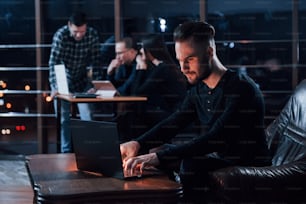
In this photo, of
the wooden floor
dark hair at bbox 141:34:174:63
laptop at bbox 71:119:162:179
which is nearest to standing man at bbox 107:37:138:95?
dark hair at bbox 141:34:174:63

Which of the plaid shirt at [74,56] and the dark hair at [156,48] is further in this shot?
the plaid shirt at [74,56]

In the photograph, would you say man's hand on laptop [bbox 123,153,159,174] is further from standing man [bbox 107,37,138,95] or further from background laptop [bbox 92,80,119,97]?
standing man [bbox 107,37,138,95]

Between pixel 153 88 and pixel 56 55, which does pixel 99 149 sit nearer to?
pixel 153 88

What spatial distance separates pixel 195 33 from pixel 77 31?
86.2 inches

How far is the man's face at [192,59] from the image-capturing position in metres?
1.69

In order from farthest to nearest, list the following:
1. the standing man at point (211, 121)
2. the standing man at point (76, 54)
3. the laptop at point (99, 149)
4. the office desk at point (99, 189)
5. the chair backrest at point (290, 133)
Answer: the standing man at point (76, 54) → the chair backrest at point (290, 133) → the standing man at point (211, 121) → the laptop at point (99, 149) → the office desk at point (99, 189)

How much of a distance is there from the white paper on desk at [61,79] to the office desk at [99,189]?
2.00m

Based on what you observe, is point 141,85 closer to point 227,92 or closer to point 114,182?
point 227,92

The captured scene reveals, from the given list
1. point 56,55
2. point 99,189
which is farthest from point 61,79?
point 99,189

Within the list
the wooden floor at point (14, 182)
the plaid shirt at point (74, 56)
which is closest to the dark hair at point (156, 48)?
the plaid shirt at point (74, 56)

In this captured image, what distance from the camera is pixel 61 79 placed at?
361cm

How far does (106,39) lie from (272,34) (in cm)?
119

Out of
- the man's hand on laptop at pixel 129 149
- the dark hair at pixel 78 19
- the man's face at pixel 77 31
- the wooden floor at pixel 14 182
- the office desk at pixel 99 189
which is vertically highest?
the dark hair at pixel 78 19

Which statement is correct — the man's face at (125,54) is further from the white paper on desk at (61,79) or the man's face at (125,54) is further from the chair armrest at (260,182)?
the chair armrest at (260,182)
